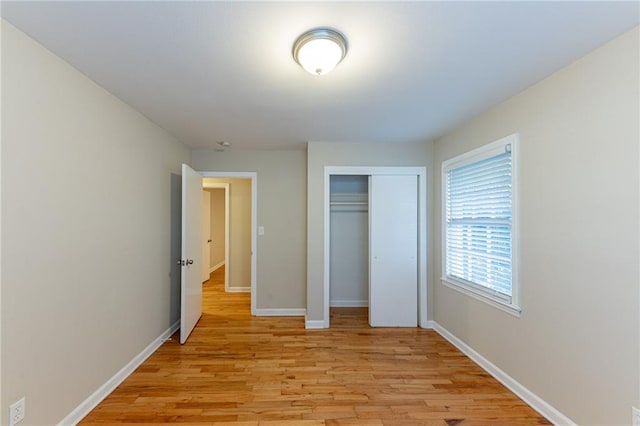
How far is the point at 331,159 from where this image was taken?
11.5 ft

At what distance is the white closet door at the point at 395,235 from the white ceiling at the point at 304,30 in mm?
1159

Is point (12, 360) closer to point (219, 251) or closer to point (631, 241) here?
point (631, 241)

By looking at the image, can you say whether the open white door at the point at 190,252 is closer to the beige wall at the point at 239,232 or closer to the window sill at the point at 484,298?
the beige wall at the point at 239,232

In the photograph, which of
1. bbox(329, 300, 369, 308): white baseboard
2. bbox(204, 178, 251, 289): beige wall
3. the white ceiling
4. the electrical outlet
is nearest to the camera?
the white ceiling

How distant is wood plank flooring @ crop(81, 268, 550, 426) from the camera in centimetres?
191

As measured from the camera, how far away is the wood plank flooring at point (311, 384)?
6.27 feet

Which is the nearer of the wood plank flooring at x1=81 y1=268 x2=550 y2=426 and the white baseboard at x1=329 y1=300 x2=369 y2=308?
the wood plank flooring at x1=81 y1=268 x2=550 y2=426

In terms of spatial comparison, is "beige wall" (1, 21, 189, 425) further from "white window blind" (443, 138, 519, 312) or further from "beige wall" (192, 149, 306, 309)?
"white window blind" (443, 138, 519, 312)

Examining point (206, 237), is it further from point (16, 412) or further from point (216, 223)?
point (16, 412)

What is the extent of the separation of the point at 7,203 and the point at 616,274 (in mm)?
3182

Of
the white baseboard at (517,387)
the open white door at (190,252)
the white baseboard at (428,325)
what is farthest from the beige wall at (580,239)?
the open white door at (190,252)

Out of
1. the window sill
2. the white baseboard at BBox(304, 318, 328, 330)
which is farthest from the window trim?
the white baseboard at BBox(304, 318, 328, 330)

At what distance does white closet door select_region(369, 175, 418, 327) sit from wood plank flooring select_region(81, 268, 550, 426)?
315mm

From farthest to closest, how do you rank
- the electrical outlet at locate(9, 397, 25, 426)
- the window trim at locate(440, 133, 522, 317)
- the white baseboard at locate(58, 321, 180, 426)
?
the window trim at locate(440, 133, 522, 317), the white baseboard at locate(58, 321, 180, 426), the electrical outlet at locate(9, 397, 25, 426)
